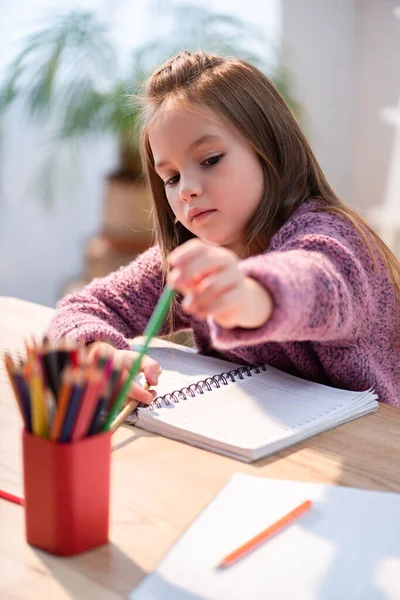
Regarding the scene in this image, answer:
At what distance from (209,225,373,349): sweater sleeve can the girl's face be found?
152 mm

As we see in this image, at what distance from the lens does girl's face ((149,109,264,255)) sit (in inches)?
39.9

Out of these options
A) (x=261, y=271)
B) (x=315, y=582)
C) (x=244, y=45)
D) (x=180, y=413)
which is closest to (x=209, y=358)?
(x=180, y=413)

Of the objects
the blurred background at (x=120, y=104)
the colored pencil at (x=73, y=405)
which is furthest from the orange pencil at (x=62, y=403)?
the blurred background at (x=120, y=104)

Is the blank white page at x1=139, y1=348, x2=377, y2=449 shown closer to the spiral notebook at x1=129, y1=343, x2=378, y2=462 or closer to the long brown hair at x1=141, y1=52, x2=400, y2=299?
the spiral notebook at x1=129, y1=343, x2=378, y2=462

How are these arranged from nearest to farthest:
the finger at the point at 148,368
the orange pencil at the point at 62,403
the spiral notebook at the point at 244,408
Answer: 1. the orange pencil at the point at 62,403
2. the spiral notebook at the point at 244,408
3. the finger at the point at 148,368

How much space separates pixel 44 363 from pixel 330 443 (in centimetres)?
35

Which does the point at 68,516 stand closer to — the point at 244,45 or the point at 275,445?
the point at 275,445

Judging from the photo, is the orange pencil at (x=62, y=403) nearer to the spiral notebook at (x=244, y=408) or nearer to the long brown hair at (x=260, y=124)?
the spiral notebook at (x=244, y=408)

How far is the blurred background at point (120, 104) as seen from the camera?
234 centimetres

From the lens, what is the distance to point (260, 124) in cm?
107

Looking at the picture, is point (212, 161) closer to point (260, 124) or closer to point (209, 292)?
point (260, 124)

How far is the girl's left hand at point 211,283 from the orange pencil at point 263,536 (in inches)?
6.5

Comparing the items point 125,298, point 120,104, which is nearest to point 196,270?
point 125,298

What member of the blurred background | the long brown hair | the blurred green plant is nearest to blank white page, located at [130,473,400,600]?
the long brown hair
